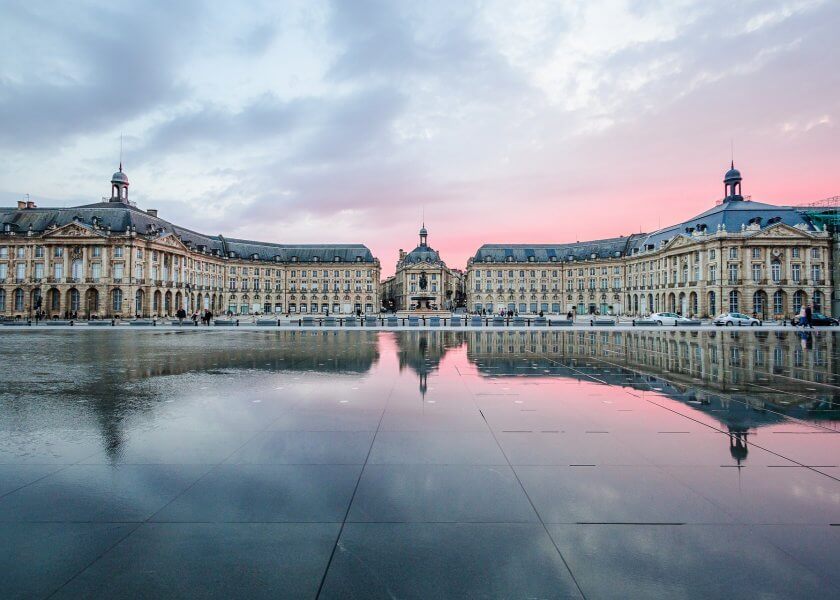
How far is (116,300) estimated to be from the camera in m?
75.0

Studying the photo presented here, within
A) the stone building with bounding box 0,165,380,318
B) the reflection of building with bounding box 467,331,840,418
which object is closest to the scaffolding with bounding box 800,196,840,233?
the reflection of building with bounding box 467,331,840,418

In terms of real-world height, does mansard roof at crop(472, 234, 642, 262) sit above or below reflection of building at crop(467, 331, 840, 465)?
above

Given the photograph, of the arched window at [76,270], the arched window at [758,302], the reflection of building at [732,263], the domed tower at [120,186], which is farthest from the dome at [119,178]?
the arched window at [758,302]

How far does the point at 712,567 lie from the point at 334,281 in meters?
118

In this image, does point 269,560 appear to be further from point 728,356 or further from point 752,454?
point 728,356

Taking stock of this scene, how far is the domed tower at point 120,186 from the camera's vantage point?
267ft

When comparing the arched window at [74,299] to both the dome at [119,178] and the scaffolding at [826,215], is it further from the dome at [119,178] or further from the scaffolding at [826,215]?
the scaffolding at [826,215]

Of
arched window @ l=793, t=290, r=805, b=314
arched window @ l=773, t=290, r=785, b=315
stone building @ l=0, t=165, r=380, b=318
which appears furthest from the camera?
stone building @ l=0, t=165, r=380, b=318

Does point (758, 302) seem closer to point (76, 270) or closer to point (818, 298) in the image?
point (818, 298)

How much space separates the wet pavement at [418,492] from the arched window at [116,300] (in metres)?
73.3

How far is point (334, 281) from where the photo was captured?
119 metres

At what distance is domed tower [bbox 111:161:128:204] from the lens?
8144 cm

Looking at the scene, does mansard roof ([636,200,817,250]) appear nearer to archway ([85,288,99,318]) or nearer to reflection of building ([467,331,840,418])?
reflection of building ([467,331,840,418])

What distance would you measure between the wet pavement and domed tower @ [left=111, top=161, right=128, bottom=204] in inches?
3339
